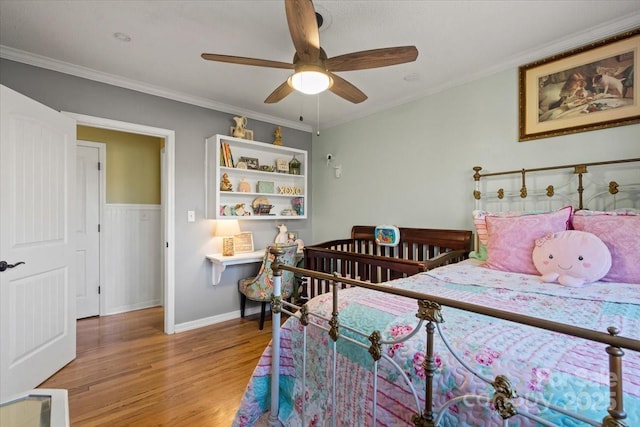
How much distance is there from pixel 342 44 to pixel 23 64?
246 centimetres

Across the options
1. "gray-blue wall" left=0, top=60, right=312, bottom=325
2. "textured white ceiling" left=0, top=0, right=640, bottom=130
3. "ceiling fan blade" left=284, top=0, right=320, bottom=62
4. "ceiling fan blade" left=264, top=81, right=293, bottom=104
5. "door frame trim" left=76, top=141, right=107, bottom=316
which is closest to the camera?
"ceiling fan blade" left=284, top=0, right=320, bottom=62

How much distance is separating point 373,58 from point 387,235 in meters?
1.78

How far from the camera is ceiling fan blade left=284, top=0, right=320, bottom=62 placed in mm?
1304

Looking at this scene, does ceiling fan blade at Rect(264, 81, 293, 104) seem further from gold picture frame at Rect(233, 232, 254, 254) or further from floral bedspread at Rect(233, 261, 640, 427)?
gold picture frame at Rect(233, 232, 254, 254)

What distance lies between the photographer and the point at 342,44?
212 centimetres

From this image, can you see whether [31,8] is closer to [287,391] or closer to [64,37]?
[64,37]

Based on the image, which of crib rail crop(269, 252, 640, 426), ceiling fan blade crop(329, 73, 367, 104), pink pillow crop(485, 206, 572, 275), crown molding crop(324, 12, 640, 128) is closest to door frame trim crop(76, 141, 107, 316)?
ceiling fan blade crop(329, 73, 367, 104)

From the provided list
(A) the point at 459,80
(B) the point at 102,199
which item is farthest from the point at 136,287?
(A) the point at 459,80

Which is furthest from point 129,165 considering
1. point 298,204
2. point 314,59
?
point 314,59

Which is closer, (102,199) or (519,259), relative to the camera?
(519,259)

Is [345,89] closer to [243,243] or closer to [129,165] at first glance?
[243,243]

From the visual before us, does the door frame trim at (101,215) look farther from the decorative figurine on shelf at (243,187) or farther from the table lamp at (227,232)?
the decorative figurine on shelf at (243,187)

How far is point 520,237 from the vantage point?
1827 millimetres

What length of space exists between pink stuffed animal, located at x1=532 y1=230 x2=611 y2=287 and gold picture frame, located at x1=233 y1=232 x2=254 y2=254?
9.04ft
